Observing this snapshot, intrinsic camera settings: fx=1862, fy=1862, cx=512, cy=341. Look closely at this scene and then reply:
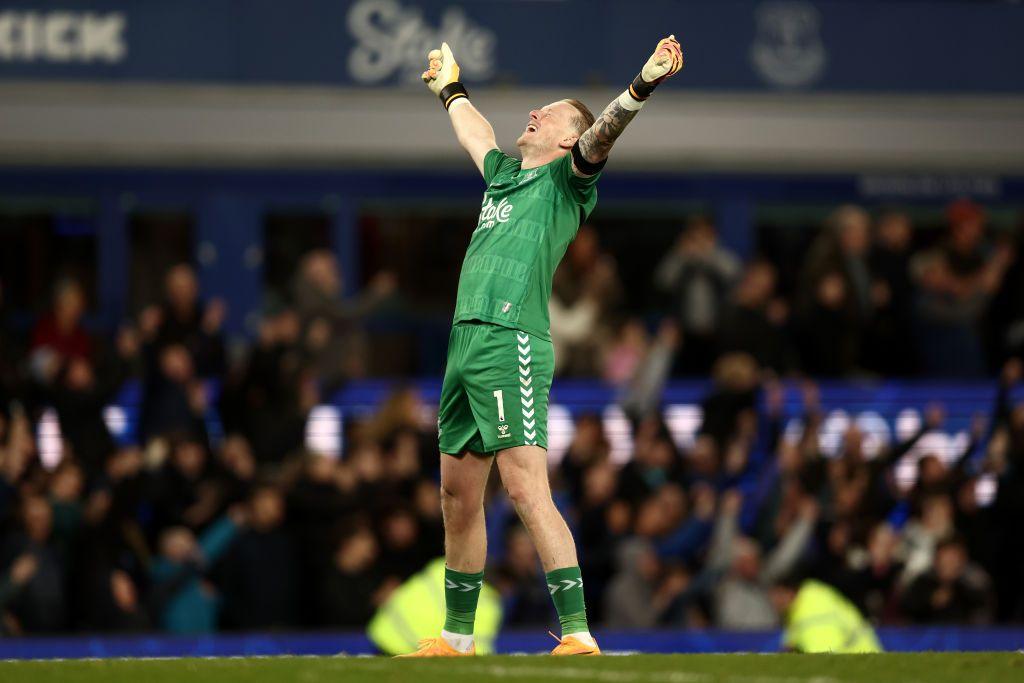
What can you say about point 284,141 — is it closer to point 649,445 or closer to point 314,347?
point 314,347

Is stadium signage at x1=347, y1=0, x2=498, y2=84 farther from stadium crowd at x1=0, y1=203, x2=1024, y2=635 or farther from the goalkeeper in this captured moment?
the goalkeeper

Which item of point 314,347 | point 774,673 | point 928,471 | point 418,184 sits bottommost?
point 774,673

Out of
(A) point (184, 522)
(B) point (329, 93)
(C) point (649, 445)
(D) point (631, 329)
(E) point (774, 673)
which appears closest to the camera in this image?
(E) point (774, 673)

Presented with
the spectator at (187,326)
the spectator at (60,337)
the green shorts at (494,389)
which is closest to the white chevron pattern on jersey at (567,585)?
the green shorts at (494,389)

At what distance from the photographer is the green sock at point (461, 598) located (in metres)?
7.56

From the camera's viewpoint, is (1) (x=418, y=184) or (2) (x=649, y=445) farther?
(1) (x=418, y=184)

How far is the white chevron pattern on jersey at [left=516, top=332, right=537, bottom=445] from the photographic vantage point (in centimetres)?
723

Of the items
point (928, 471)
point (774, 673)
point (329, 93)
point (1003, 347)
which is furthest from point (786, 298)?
point (774, 673)

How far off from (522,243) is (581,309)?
331 inches

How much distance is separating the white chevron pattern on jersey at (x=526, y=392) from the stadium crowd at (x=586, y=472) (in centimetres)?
567

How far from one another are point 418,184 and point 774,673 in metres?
Answer: 11.6

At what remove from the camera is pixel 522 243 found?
24.3 feet

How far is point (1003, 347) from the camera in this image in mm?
17094

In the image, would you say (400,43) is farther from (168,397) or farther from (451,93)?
(451,93)
